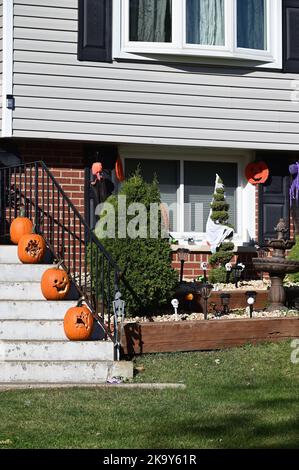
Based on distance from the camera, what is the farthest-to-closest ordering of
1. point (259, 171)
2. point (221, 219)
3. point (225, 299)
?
1. point (259, 171)
2. point (221, 219)
3. point (225, 299)

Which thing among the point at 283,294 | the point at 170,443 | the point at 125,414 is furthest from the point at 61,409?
the point at 283,294

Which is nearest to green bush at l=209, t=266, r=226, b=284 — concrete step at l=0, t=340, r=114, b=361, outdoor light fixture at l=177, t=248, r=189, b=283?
outdoor light fixture at l=177, t=248, r=189, b=283

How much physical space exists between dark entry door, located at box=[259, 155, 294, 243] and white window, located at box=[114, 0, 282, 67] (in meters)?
1.37

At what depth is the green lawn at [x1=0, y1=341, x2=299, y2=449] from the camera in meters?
6.68

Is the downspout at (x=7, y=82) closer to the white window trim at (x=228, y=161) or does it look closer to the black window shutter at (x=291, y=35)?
the white window trim at (x=228, y=161)

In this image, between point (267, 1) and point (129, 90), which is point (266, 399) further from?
point (267, 1)

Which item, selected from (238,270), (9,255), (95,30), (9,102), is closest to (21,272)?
(9,255)

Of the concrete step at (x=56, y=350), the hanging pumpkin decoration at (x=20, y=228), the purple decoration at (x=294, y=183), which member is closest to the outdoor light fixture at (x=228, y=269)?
the purple decoration at (x=294, y=183)

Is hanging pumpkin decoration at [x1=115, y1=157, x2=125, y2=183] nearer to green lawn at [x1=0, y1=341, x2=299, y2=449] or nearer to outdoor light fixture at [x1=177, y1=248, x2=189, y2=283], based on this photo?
outdoor light fixture at [x1=177, y1=248, x2=189, y2=283]

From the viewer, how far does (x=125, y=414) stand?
24.5 feet

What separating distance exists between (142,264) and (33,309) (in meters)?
1.32

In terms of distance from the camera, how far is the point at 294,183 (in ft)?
43.6

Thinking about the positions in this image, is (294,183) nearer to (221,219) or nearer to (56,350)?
(221,219)

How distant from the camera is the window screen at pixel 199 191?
13.2 m
